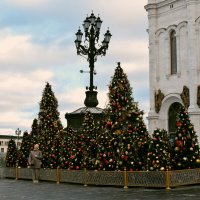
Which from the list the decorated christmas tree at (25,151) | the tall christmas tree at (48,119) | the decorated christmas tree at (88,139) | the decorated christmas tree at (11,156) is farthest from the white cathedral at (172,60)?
the decorated christmas tree at (88,139)

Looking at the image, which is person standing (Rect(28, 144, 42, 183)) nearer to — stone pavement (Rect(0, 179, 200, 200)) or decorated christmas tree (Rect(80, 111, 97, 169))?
decorated christmas tree (Rect(80, 111, 97, 169))

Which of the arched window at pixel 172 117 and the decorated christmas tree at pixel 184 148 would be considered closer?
the decorated christmas tree at pixel 184 148

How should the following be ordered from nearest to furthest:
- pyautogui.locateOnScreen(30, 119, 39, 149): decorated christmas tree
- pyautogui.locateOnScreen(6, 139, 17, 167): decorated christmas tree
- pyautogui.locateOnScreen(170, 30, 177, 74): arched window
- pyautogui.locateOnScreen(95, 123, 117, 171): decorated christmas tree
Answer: pyautogui.locateOnScreen(95, 123, 117, 171): decorated christmas tree < pyautogui.locateOnScreen(30, 119, 39, 149): decorated christmas tree < pyautogui.locateOnScreen(6, 139, 17, 167): decorated christmas tree < pyautogui.locateOnScreen(170, 30, 177, 74): arched window

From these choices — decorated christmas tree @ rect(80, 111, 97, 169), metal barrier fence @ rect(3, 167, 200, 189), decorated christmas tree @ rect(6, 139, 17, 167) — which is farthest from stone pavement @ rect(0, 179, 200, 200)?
decorated christmas tree @ rect(6, 139, 17, 167)

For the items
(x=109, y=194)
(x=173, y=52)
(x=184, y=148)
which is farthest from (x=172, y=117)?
(x=109, y=194)

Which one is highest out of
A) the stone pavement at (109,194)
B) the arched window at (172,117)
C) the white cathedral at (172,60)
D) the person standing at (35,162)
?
the white cathedral at (172,60)

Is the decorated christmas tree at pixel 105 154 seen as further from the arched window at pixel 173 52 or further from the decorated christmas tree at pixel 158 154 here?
the arched window at pixel 173 52

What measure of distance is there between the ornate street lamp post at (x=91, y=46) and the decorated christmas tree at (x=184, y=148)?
11.4ft

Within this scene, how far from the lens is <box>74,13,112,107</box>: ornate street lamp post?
17547mm

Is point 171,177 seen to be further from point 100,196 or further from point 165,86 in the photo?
point 165,86

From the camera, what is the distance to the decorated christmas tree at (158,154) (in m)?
14.9

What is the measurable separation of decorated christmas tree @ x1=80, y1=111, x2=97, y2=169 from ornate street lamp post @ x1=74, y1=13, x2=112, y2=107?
637 mm

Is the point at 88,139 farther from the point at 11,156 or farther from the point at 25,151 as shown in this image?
the point at 11,156

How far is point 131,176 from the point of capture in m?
14.7
